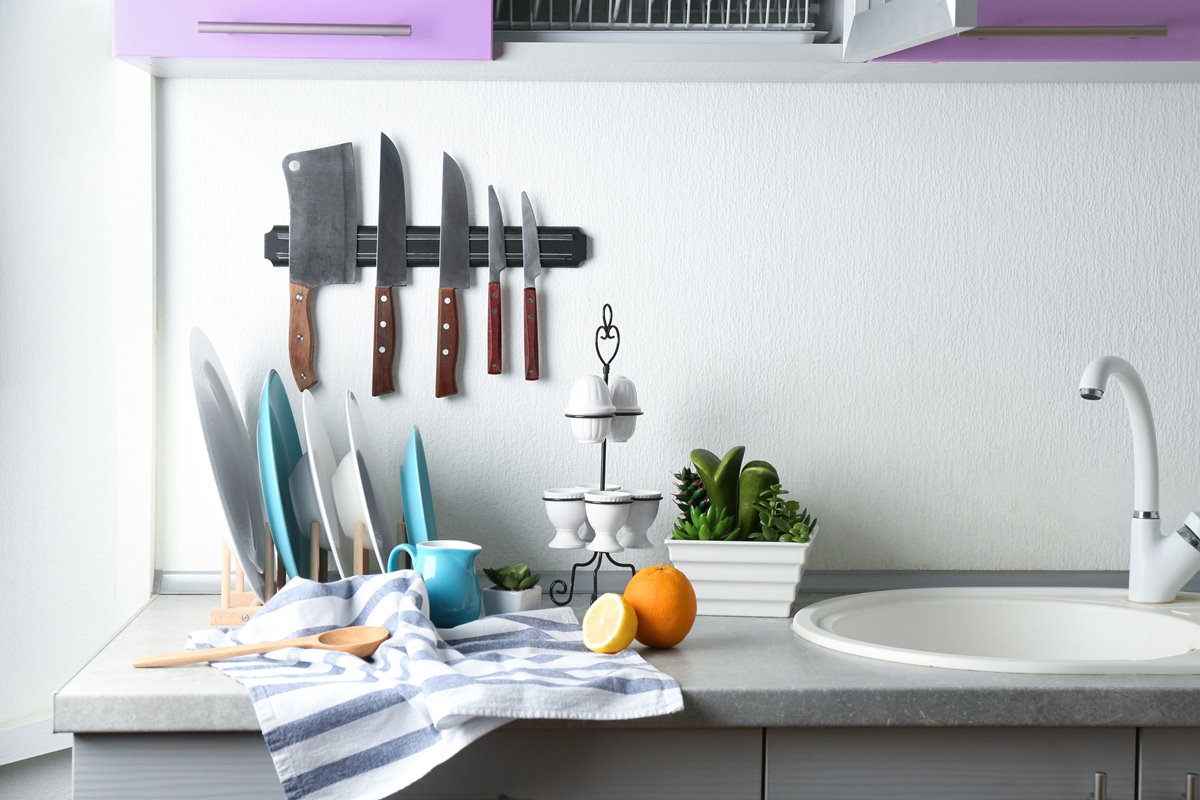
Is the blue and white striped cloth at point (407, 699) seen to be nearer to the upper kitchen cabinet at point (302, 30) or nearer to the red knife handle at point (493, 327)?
the red knife handle at point (493, 327)

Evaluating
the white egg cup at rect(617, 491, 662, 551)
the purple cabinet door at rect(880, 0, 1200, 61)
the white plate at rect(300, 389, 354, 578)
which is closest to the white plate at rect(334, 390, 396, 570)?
the white plate at rect(300, 389, 354, 578)

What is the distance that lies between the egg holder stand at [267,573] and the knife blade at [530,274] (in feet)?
1.05

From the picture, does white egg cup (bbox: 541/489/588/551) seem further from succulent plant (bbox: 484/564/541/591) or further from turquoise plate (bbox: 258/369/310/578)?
turquoise plate (bbox: 258/369/310/578)

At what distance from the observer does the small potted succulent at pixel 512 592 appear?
4.59ft

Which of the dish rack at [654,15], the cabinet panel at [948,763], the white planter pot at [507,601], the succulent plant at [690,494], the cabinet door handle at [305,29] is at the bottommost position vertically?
the cabinet panel at [948,763]

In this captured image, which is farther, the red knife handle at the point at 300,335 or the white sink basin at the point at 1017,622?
the red knife handle at the point at 300,335

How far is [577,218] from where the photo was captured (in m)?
1.59

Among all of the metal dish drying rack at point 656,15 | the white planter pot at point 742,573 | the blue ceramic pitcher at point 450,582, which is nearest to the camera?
the blue ceramic pitcher at point 450,582

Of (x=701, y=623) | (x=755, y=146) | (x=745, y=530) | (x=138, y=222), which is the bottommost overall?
(x=701, y=623)

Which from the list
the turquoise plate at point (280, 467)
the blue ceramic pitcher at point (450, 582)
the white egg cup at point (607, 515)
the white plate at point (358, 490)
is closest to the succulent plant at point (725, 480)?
the white egg cup at point (607, 515)

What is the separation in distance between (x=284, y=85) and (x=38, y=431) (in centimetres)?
60

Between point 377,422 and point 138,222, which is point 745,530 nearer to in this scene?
point 377,422

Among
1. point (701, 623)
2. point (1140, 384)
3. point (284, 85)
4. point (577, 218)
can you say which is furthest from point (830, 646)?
point (284, 85)

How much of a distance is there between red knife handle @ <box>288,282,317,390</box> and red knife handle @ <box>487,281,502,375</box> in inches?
10.3
